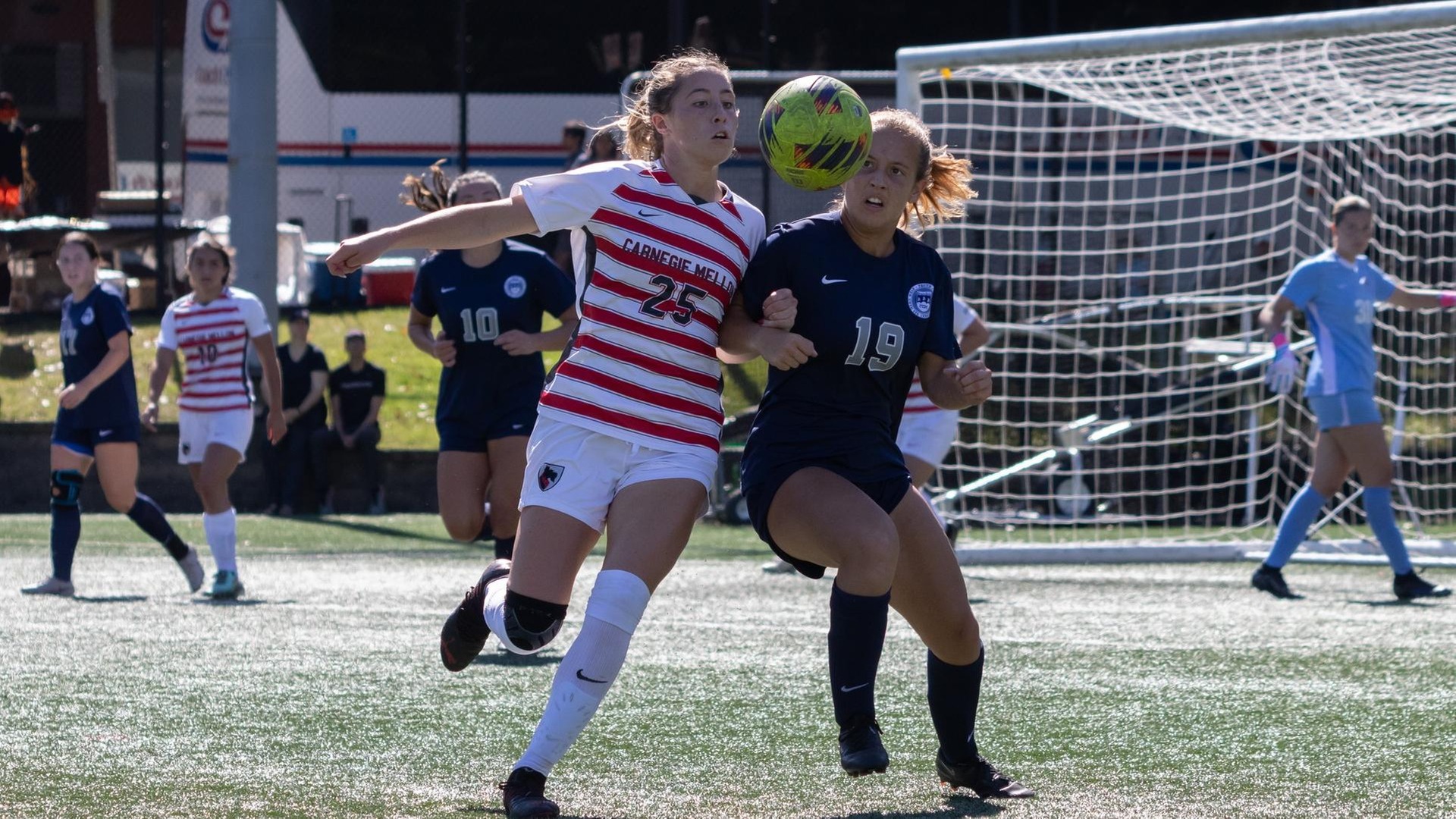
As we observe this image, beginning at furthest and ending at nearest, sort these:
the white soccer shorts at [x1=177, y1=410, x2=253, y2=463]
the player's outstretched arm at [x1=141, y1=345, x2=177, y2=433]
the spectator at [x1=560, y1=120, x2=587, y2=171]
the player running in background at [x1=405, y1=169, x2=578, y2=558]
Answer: the spectator at [x1=560, y1=120, x2=587, y2=171], the player's outstretched arm at [x1=141, y1=345, x2=177, y2=433], the white soccer shorts at [x1=177, y1=410, x2=253, y2=463], the player running in background at [x1=405, y1=169, x2=578, y2=558]

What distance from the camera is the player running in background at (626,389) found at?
13.7 ft

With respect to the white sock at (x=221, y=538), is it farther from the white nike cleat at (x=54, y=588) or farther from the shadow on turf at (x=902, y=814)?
the shadow on turf at (x=902, y=814)

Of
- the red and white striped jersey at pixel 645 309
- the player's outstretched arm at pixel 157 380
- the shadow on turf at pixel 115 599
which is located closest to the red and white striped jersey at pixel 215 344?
the player's outstretched arm at pixel 157 380

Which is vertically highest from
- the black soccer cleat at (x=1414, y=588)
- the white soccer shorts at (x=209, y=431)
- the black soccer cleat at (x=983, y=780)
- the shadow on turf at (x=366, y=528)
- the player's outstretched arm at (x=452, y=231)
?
the player's outstretched arm at (x=452, y=231)

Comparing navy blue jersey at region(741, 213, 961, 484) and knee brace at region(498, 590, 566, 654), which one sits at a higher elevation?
navy blue jersey at region(741, 213, 961, 484)

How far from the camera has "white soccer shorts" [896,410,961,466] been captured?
28.8 feet

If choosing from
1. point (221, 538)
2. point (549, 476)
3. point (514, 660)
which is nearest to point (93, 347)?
point (221, 538)

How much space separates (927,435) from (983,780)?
14.8 ft

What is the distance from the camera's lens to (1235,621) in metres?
8.02

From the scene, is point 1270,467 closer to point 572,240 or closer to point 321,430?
point 321,430

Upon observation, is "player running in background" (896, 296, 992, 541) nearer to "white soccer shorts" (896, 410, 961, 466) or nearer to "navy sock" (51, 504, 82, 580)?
"white soccer shorts" (896, 410, 961, 466)

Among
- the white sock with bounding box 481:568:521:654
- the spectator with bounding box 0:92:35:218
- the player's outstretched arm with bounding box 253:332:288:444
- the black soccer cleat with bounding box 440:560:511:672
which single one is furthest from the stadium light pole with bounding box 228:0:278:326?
the white sock with bounding box 481:568:521:654

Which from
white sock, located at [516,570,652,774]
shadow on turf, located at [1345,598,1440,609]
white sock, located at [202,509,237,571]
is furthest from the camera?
white sock, located at [202,509,237,571]

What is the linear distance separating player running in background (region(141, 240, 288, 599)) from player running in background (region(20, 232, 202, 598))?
30 cm
